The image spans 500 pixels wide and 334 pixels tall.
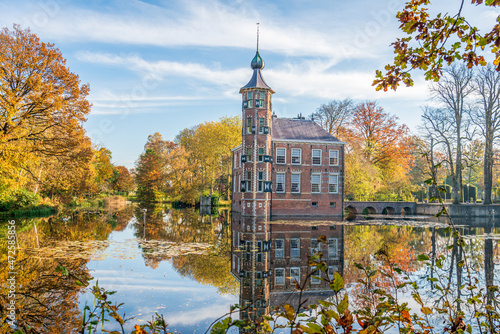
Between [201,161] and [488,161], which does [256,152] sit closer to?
[201,161]

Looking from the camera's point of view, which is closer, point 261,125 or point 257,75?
point 261,125

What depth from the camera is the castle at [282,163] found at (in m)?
28.0

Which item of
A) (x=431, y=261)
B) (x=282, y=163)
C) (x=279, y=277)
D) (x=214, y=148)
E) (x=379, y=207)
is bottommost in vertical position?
(x=279, y=277)

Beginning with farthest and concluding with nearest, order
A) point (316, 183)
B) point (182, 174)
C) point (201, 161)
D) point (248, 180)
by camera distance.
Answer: point (201, 161)
point (182, 174)
point (316, 183)
point (248, 180)

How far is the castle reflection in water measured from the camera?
6.58 m

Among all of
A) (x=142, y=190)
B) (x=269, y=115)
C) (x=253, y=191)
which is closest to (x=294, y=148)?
(x=269, y=115)

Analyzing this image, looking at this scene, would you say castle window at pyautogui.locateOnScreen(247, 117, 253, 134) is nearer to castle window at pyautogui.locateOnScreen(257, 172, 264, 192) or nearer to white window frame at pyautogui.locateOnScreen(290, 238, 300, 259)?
castle window at pyautogui.locateOnScreen(257, 172, 264, 192)

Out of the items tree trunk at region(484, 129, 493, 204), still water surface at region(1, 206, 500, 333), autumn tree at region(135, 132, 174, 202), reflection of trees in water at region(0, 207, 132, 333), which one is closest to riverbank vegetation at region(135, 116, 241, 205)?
autumn tree at region(135, 132, 174, 202)

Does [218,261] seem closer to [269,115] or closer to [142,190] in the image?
[269,115]

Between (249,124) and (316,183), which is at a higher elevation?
(249,124)

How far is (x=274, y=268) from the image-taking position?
934cm

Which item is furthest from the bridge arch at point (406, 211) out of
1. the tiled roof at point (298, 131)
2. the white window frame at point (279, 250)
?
the white window frame at point (279, 250)

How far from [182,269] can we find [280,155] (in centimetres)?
2177

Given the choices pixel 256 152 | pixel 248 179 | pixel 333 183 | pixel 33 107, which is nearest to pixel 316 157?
pixel 333 183
